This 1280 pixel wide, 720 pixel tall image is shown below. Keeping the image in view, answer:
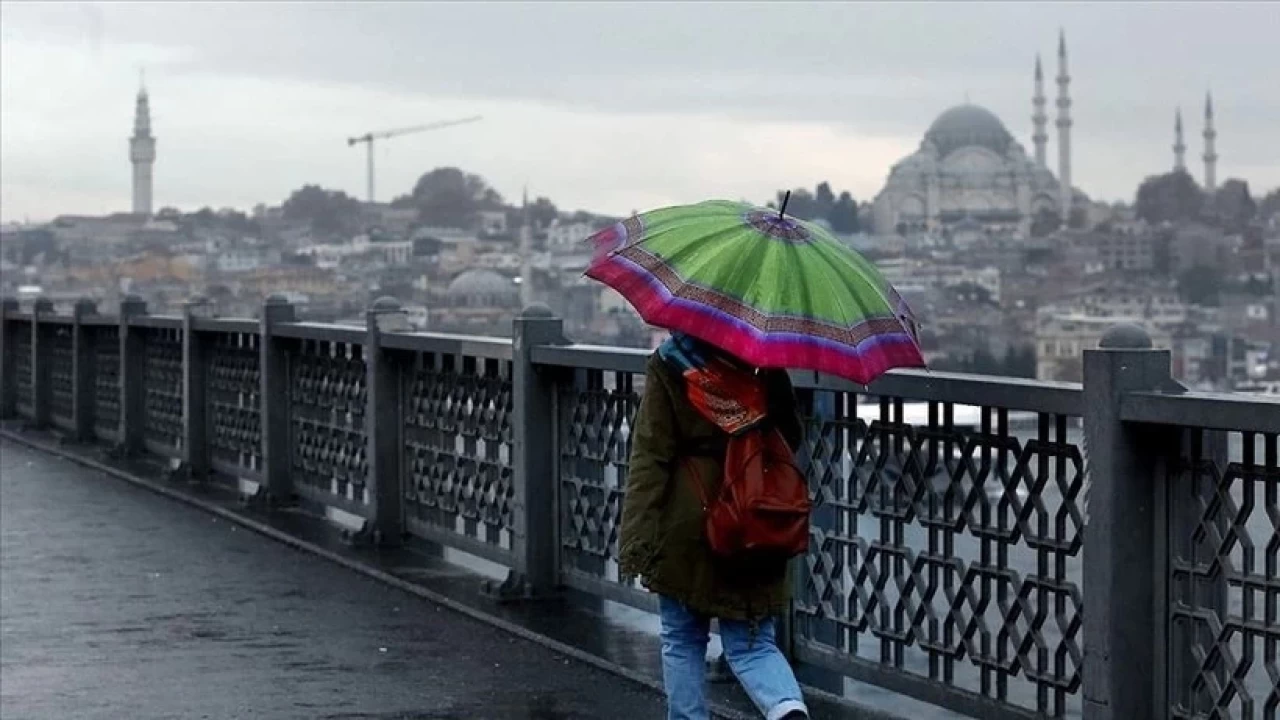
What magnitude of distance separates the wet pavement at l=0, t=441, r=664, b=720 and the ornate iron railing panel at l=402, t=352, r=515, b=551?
0.58 metres

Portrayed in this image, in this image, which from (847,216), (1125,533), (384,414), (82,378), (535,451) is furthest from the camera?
(847,216)

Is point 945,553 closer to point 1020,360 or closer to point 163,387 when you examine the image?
point 163,387

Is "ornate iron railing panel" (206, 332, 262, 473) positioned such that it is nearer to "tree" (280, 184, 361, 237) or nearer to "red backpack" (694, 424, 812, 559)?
"red backpack" (694, 424, 812, 559)

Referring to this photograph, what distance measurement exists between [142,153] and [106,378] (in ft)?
548

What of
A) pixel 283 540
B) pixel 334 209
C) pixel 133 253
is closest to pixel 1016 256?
pixel 334 209

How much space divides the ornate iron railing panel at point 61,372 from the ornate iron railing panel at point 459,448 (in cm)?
1076

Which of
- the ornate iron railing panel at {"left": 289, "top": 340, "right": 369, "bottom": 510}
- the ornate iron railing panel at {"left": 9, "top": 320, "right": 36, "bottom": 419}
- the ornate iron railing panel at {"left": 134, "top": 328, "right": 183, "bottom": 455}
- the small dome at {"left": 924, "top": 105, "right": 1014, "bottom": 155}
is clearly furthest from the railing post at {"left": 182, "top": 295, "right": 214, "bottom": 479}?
the small dome at {"left": 924, "top": 105, "right": 1014, "bottom": 155}

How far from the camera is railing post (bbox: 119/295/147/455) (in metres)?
20.6

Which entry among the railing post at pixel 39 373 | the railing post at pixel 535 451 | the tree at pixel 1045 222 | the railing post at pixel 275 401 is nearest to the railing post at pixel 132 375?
the railing post at pixel 39 373

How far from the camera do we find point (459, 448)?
12.5m

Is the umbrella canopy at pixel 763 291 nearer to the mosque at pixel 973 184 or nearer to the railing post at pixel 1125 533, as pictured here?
the railing post at pixel 1125 533

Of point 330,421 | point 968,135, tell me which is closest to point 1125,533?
point 330,421

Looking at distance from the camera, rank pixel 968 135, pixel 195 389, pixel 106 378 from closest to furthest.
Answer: pixel 195 389, pixel 106 378, pixel 968 135

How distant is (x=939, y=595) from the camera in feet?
26.5
